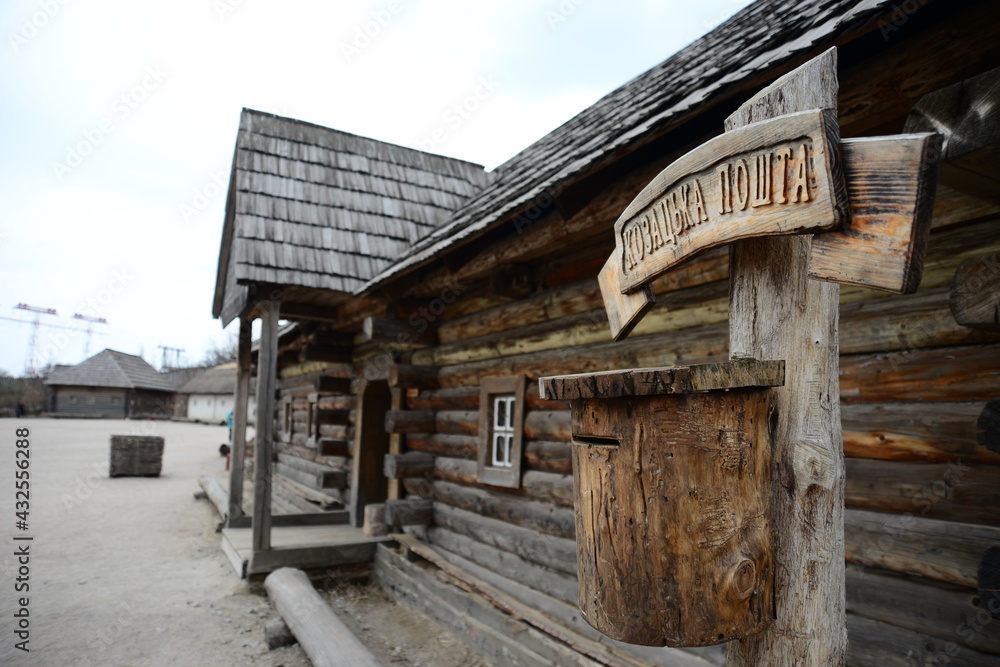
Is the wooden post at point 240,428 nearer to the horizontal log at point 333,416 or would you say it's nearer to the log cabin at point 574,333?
the log cabin at point 574,333

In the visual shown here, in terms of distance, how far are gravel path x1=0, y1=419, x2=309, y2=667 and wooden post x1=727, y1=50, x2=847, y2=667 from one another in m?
4.54

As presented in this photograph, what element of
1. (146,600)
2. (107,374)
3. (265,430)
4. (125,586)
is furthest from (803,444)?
(107,374)

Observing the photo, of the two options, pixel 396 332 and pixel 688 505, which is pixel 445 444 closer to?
pixel 396 332

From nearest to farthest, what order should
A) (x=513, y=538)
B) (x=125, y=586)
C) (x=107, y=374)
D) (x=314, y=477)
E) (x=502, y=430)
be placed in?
(x=513, y=538)
(x=502, y=430)
(x=125, y=586)
(x=314, y=477)
(x=107, y=374)

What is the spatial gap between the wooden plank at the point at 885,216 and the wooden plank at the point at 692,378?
258 millimetres

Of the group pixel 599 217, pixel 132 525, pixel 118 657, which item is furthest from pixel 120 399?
pixel 599 217

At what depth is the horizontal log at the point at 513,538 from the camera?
4309 mm

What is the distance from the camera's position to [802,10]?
10.3ft

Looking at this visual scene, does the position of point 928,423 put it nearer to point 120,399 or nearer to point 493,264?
point 493,264

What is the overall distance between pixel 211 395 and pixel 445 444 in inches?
1520

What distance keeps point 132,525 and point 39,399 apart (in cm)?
3617

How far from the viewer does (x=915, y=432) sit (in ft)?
7.76

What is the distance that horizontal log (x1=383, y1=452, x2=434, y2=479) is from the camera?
6.32m

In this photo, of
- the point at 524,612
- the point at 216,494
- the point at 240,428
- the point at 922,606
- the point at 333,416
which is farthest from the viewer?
the point at 216,494
